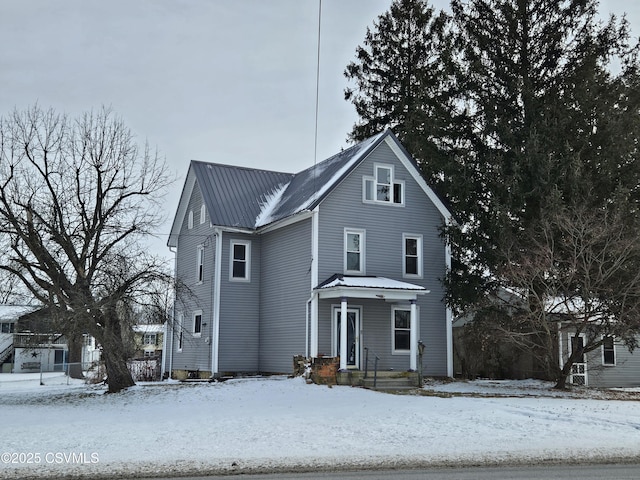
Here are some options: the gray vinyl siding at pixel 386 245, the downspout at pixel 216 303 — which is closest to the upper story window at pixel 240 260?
the downspout at pixel 216 303

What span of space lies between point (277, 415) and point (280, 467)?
4952 mm

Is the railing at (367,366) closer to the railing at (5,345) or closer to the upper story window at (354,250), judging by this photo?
the upper story window at (354,250)

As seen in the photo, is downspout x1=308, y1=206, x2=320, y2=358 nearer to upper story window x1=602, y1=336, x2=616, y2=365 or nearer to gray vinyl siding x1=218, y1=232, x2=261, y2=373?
gray vinyl siding x1=218, y1=232, x2=261, y2=373

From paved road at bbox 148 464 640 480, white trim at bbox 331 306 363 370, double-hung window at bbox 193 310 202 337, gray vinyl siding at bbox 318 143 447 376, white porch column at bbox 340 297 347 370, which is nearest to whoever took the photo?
paved road at bbox 148 464 640 480

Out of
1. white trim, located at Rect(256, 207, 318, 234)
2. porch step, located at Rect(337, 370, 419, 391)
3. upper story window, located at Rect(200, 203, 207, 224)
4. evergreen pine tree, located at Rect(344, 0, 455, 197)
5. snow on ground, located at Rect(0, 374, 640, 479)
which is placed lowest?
snow on ground, located at Rect(0, 374, 640, 479)

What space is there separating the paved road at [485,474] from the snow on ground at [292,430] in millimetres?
617

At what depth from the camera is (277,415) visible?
1602 centimetres

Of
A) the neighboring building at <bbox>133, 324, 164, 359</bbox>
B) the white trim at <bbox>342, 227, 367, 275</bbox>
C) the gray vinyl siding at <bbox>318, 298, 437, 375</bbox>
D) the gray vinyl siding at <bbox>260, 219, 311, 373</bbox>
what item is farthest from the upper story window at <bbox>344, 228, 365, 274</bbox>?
the neighboring building at <bbox>133, 324, 164, 359</bbox>

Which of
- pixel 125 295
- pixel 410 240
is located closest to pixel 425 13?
pixel 410 240

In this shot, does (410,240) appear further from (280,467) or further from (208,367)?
(280,467)

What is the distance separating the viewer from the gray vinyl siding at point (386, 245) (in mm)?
25156

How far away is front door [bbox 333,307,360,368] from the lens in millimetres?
24578

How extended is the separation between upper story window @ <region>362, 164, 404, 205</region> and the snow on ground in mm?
8075

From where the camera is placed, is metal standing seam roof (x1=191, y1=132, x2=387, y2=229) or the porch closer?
the porch
